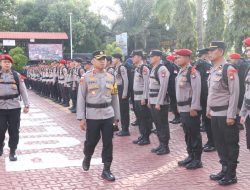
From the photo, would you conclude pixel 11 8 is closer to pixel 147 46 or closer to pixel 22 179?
pixel 147 46

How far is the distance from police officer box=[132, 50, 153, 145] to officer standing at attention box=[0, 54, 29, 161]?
2.46m

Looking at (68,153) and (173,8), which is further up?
(173,8)

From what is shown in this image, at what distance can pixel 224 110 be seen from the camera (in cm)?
557

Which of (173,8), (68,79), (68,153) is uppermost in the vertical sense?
(173,8)

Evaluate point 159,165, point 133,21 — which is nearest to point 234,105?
point 159,165

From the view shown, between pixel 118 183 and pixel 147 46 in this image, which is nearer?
pixel 118 183

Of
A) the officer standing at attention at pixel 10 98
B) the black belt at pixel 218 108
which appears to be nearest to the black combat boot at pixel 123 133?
the officer standing at attention at pixel 10 98

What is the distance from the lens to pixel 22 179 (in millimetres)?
6020

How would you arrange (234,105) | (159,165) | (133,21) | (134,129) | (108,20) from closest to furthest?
(234,105) → (159,165) → (134,129) → (133,21) → (108,20)

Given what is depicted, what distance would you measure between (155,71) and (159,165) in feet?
5.74

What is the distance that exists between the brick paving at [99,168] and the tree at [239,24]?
1034 cm

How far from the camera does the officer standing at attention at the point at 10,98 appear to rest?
7070 mm

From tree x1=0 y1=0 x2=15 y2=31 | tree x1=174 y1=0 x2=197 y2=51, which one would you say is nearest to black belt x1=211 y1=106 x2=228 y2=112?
tree x1=174 y1=0 x2=197 y2=51

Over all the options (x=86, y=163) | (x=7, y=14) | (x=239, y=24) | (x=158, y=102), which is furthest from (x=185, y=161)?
(x=7, y=14)
